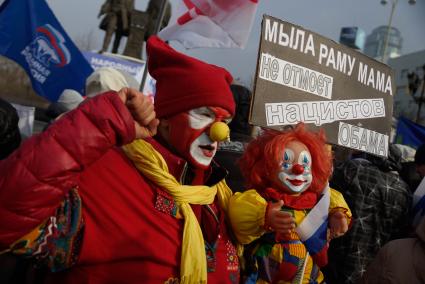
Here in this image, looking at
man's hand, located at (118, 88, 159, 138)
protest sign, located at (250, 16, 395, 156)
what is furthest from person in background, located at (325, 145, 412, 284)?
man's hand, located at (118, 88, 159, 138)

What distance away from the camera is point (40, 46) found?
193 inches

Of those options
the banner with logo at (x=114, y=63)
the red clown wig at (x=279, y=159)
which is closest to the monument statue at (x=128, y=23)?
the banner with logo at (x=114, y=63)

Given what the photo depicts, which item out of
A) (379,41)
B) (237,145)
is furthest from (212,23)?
(379,41)

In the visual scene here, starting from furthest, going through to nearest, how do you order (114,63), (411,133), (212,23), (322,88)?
(114,63) < (411,133) < (212,23) < (322,88)

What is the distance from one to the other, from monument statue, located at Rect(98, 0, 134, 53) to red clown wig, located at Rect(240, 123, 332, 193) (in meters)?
11.5

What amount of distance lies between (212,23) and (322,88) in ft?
7.12

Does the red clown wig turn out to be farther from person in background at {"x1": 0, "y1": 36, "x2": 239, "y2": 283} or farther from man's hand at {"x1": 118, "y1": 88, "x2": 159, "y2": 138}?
man's hand at {"x1": 118, "y1": 88, "x2": 159, "y2": 138}

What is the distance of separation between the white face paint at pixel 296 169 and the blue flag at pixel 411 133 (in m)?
5.66

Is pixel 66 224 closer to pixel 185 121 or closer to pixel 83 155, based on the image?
pixel 83 155

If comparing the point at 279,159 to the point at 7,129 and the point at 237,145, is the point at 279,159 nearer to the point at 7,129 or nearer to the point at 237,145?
the point at 237,145

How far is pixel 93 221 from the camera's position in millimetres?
1392

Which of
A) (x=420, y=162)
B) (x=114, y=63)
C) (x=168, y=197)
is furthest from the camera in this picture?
Result: (x=114, y=63)

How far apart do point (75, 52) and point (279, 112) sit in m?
3.70

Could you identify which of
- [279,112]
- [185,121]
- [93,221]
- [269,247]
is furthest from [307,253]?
[93,221]
